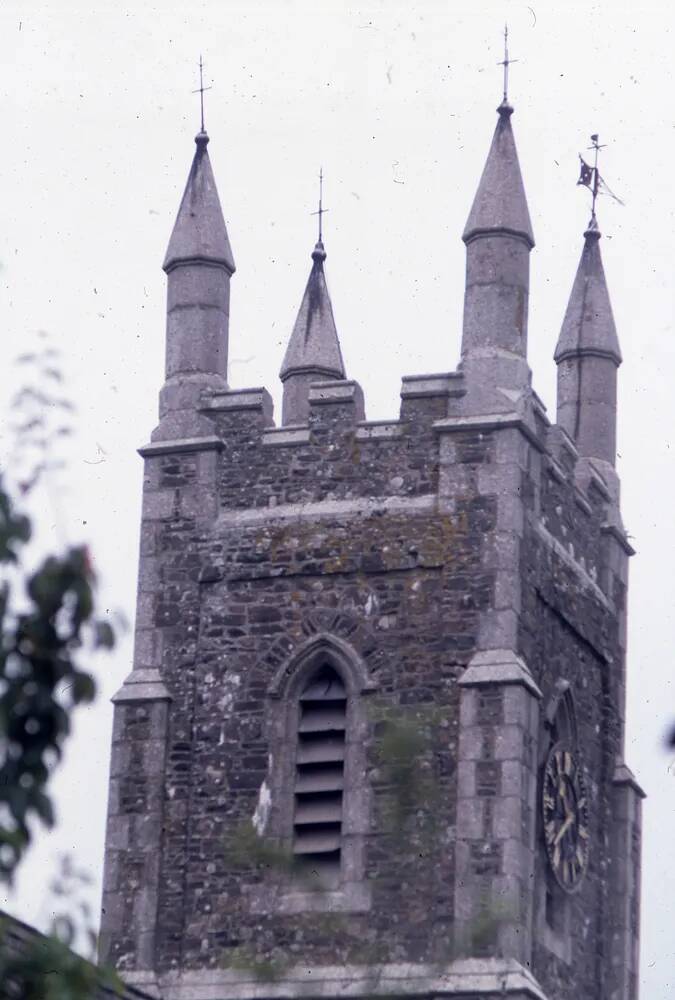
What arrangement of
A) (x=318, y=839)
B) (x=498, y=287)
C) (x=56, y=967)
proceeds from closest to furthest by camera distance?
(x=56, y=967) < (x=318, y=839) < (x=498, y=287)

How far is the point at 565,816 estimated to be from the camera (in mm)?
26812

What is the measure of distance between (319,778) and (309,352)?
5.88 m

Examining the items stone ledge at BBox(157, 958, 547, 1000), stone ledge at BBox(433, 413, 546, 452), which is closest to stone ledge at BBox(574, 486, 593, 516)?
stone ledge at BBox(433, 413, 546, 452)

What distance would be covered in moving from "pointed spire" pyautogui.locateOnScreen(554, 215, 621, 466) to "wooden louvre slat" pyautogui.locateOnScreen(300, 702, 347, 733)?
4.64 metres

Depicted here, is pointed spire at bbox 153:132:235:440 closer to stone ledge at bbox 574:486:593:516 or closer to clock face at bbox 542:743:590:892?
stone ledge at bbox 574:486:593:516

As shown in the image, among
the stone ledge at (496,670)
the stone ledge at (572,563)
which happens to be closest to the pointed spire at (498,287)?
the stone ledge at (572,563)

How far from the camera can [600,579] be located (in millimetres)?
28578

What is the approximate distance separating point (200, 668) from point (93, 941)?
16.9 metres

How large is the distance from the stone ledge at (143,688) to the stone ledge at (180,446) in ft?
6.56

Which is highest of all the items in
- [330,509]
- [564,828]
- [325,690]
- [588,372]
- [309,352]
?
[309,352]

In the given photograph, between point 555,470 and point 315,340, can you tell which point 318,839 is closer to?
point 555,470

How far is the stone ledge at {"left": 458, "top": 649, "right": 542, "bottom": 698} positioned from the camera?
2517 cm

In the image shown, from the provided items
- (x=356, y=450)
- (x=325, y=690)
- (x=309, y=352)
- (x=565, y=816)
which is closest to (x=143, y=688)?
(x=325, y=690)

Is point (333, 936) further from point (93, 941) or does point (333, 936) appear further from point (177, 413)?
point (93, 941)
